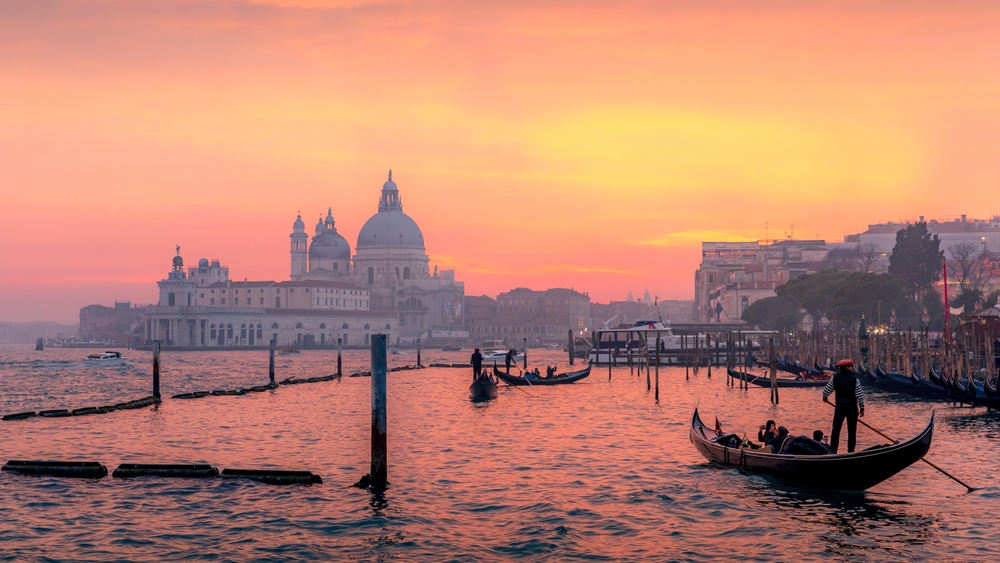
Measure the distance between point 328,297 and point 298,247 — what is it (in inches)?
987

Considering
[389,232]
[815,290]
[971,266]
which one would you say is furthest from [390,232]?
[815,290]

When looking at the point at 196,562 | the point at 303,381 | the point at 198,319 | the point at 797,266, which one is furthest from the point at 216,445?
the point at 198,319

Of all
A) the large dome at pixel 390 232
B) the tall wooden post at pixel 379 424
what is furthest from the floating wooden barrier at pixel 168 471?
the large dome at pixel 390 232

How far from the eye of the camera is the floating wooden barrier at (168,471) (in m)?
16.6

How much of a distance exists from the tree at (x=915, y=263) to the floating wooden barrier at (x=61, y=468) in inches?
2855

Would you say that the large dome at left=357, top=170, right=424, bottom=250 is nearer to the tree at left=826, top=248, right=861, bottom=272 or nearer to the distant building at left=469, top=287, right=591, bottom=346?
the distant building at left=469, top=287, right=591, bottom=346

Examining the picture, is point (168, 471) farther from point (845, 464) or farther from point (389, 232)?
point (389, 232)

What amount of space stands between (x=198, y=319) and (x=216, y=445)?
124122mm

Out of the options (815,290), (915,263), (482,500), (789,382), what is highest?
(915,263)

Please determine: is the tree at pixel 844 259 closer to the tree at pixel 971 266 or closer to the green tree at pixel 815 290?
the tree at pixel 971 266

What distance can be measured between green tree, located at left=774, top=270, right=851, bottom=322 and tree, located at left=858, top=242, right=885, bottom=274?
26045 millimetres

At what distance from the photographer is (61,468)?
16969 millimetres

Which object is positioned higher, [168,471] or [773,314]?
[773,314]

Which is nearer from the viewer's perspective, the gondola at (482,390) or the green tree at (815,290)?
the gondola at (482,390)
